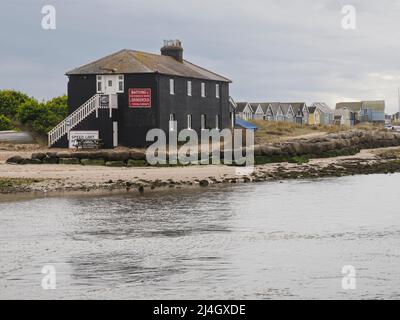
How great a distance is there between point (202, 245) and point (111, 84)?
35.3 metres

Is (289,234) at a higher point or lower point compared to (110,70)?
lower

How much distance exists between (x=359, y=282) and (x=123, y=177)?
27.7m

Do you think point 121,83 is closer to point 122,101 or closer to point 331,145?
point 122,101

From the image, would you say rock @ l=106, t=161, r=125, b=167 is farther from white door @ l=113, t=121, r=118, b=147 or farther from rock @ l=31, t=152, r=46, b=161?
white door @ l=113, t=121, r=118, b=147

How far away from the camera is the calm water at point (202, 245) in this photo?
21070 mm

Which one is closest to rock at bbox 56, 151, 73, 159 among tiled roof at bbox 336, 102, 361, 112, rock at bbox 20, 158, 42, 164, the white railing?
rock at bbox 20, 158, 42, 164

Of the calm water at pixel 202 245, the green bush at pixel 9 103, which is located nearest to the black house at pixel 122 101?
the green bush at pixel 9 103

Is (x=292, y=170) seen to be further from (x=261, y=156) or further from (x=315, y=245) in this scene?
(x=315, y=245)

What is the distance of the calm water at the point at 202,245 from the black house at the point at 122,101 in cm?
1821

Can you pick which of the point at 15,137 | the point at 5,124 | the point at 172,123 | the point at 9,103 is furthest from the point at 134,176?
the point at 9,103

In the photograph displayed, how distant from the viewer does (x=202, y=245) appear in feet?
89.1

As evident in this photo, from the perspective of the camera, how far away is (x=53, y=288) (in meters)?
21.0

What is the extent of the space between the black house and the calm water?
18.2 m
